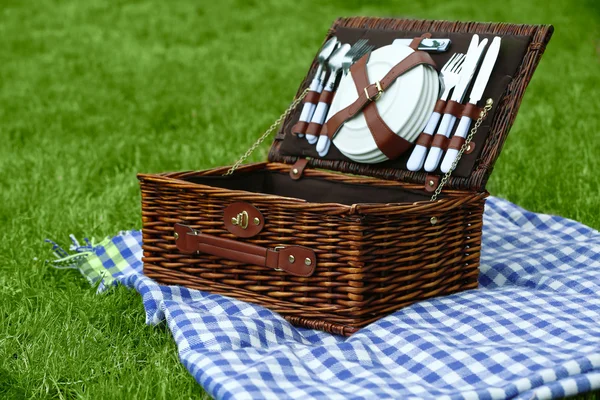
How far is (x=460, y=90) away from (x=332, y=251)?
66 cm

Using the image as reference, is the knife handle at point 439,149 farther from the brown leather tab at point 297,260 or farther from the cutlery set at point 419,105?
the brown leather tab at point 297,260

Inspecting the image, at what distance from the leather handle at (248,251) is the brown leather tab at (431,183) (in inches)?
18.8

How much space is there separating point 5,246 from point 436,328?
4.66ft

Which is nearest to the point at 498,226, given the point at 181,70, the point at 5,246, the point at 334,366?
the point at 334,366

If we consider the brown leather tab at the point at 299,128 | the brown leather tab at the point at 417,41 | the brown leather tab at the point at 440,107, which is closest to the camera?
the brown leather tab at the point at 440,107

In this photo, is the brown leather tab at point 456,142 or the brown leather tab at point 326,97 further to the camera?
the brown leather tab at point 326,97

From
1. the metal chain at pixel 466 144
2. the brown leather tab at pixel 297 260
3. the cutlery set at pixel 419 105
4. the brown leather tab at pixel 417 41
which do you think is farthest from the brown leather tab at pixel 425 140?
the brown leather tab at pixel 297 260

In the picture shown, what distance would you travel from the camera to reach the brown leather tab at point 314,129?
2502 mm

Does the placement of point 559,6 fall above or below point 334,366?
above

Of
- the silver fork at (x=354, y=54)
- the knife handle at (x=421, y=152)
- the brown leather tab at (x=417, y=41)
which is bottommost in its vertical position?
the knife handle at (x=421, y=152)

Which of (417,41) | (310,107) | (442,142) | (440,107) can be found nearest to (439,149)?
(442,142)

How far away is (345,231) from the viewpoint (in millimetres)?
1883

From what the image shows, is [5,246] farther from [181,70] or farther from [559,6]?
[559,6]

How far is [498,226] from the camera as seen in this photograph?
2.74m
